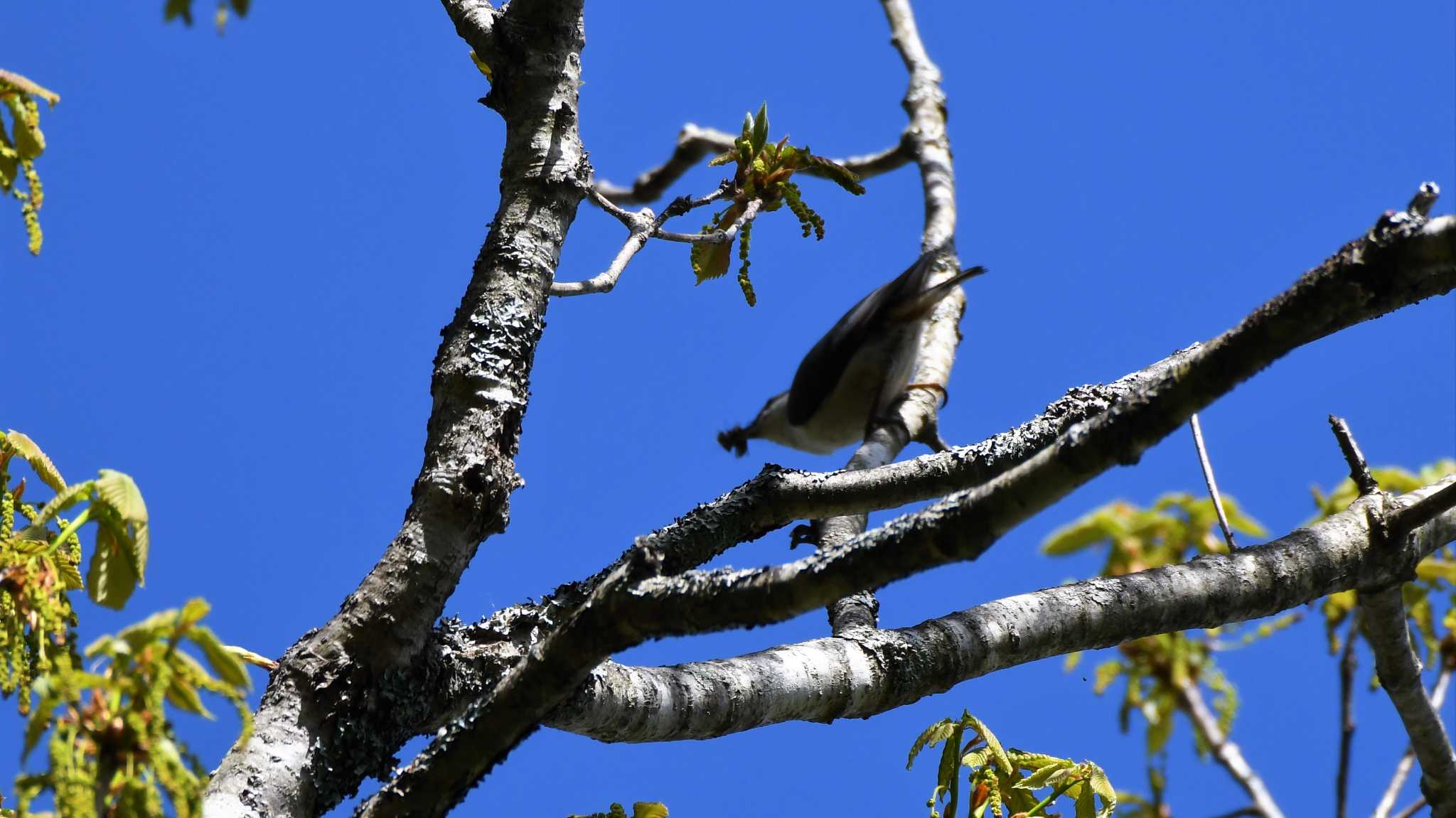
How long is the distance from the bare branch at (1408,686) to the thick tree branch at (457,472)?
72.8 inches

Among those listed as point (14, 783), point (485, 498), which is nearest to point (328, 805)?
point (485, 498)

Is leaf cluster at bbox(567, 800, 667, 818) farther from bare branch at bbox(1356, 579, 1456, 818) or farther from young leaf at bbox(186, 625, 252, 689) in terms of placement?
bare branch at bbox(1356, 579, 1456, 818)

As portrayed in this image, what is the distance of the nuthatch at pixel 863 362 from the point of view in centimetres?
566

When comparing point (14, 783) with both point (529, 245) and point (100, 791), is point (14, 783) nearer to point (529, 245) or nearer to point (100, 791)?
point (100, 791)

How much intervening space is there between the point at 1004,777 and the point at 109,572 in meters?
1.43

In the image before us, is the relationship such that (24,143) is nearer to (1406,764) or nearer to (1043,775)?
(1043,775)

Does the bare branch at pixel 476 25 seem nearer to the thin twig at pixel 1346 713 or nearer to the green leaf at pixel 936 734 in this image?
the green leaf at pixel 936 734

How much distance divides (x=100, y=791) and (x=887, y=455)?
3191mm

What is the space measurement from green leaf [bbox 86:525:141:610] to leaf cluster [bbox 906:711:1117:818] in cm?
125

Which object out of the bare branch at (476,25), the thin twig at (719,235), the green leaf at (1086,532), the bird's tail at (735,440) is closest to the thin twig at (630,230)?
the thin twig at (719,235)

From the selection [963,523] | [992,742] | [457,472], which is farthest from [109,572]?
[992,742]

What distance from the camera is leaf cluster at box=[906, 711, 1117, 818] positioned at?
1845mm

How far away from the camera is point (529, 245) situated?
2217mm

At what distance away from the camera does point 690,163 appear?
618 centimetres
